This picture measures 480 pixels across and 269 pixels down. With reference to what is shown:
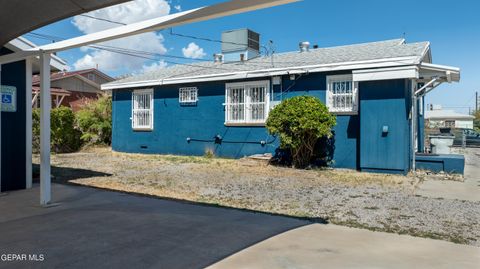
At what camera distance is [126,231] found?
190 inches

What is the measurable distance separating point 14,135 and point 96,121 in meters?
Answer: 10.9

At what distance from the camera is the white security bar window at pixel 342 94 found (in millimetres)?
11358

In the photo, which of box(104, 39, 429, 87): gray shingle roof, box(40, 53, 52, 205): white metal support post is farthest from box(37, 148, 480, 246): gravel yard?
box(104, 39, 429, 87): gray shingle roof

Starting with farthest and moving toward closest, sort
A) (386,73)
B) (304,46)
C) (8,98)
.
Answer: (304,46)
(386,73)
(8,98)

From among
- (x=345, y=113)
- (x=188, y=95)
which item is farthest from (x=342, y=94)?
(x=188, y=95)

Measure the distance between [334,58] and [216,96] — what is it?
14.8 feet

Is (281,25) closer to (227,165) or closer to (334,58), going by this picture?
(334,58)

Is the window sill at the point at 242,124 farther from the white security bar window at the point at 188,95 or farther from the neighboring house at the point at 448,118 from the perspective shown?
the neighboring house at the point at 448,118

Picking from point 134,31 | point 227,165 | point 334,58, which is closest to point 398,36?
point 334,58

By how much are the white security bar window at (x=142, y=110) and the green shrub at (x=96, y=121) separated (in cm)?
247

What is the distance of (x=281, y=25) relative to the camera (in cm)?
1716

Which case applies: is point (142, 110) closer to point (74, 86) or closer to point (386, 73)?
point (386, 73)

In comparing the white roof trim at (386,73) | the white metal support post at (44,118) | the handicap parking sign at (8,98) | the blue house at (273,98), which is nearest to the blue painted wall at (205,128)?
the blue house at (273,98)

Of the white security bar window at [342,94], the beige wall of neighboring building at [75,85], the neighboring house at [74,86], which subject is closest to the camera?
the white security bar window at [342,94]
